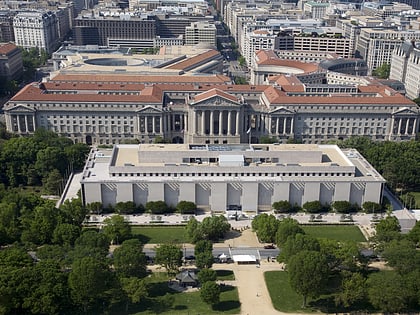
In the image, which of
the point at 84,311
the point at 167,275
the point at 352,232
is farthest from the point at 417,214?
the point at 84,311

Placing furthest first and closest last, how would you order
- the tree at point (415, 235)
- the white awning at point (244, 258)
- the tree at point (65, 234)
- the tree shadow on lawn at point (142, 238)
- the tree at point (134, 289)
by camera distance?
the tree shadow on lawn at point (142, 238)
the tree at point (415, 235)
the white awning at point (244, 258)
the tree at point (65, 234)
the tree at point (134, 289)

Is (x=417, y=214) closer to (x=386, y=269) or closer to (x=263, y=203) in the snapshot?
(x=386, y=269)

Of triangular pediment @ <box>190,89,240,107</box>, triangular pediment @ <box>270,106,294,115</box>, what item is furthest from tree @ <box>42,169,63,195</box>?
triangular pediment @ <box>270,106,294,115</box>

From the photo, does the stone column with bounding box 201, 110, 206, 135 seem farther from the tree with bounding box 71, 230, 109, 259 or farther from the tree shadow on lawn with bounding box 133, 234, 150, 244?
the tree with bounding box 71, 230, 109, 259

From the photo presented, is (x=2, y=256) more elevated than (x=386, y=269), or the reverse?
(x=2, y=256)

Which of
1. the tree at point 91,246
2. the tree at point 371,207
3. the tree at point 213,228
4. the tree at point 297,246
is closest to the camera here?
the tree at point 91,246

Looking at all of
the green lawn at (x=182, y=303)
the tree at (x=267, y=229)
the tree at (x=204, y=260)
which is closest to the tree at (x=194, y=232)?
the tree at (x=204, y=260)

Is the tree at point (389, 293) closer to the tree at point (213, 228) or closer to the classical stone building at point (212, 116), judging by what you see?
the tree at point (213, 228)

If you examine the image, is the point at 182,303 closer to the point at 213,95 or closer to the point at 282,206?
the point at 282,206
